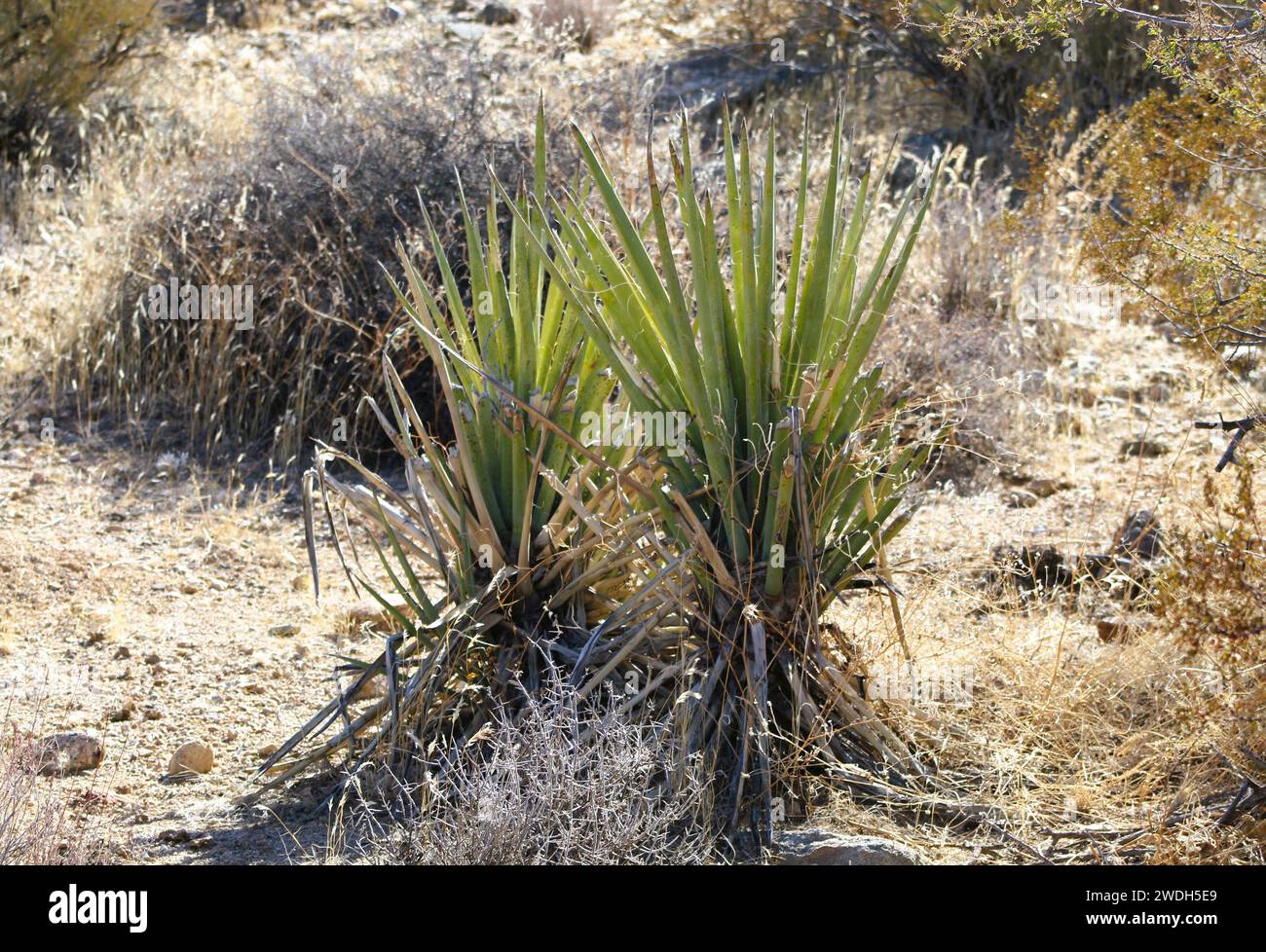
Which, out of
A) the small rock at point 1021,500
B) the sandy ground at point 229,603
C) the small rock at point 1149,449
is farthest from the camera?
the small rock at point 1149,449

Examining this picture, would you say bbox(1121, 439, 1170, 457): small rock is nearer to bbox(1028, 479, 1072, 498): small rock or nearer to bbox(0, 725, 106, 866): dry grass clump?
bbox(1028, 479, 1072, 498): small rock

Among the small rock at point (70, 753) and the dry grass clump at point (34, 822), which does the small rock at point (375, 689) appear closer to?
the small rock at point (70, 753)

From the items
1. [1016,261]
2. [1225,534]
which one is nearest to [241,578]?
[1225,534]

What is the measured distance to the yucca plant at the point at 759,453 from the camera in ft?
9.75

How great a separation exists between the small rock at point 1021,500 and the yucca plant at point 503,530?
8.79 ft

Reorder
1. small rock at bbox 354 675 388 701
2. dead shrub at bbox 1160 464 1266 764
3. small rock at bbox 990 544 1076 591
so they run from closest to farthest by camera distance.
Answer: dead shrub at bbox 1160 464 1266 764 < small rock at bbox 354 675 388 701 < small rock at bbox 990 544 1076 591

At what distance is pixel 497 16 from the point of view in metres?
12.3

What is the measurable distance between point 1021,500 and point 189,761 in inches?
140

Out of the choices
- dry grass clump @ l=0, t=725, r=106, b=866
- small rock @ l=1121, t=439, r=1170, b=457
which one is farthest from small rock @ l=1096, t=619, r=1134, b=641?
dry grass clump @ l=0, t=725, r=106, b=866

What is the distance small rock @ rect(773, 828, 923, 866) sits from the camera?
109 inches

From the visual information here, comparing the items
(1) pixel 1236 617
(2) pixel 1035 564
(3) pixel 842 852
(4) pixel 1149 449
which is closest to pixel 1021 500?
(4) pixel 1149 449

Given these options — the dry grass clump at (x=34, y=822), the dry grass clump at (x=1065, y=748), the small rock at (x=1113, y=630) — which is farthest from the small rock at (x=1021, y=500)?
the dry grass clump at (x=34, y=822)

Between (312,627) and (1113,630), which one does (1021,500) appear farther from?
(312,627)

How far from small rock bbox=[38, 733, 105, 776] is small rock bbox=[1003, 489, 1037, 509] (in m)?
3.68
